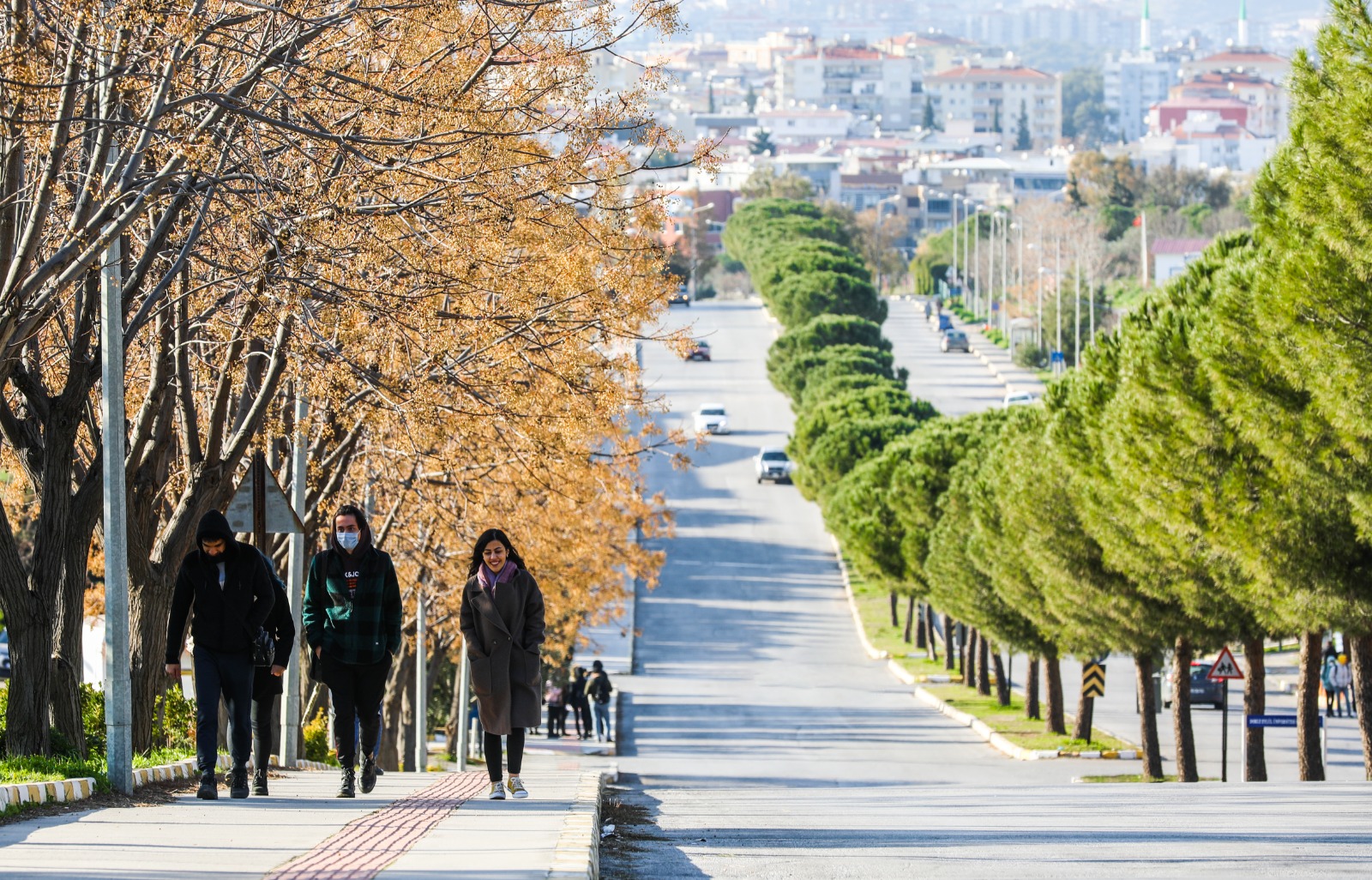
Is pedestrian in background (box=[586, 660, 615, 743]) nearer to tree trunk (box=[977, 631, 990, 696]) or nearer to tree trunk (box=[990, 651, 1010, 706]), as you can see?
tree trunk (box=[990, 651, 1010, 706])

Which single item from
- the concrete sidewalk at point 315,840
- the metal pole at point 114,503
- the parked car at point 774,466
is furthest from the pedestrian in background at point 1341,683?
the parked car at point 774,466

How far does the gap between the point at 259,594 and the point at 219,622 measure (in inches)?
10.9

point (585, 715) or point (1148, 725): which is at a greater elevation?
point (1148, 725)

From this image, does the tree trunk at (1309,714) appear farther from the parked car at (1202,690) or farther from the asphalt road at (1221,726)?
the parked car at (1202,690)

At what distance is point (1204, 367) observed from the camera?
22047 millimetres

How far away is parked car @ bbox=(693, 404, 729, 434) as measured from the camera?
101 m

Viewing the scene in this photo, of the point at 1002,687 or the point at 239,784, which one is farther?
the point at 1002,687

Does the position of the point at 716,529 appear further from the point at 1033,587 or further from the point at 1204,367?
the point at 1204,367

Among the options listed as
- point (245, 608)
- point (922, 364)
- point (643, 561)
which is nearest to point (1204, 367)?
point (245, 608)

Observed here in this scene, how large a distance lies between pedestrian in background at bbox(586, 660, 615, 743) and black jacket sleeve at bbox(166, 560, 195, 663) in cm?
2785

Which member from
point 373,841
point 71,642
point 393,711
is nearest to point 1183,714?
point 393,711

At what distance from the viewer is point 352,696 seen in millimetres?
12375

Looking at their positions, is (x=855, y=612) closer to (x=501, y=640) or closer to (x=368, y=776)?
(x=368, y=776)

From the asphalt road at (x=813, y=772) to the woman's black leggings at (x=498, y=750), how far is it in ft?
2.63
